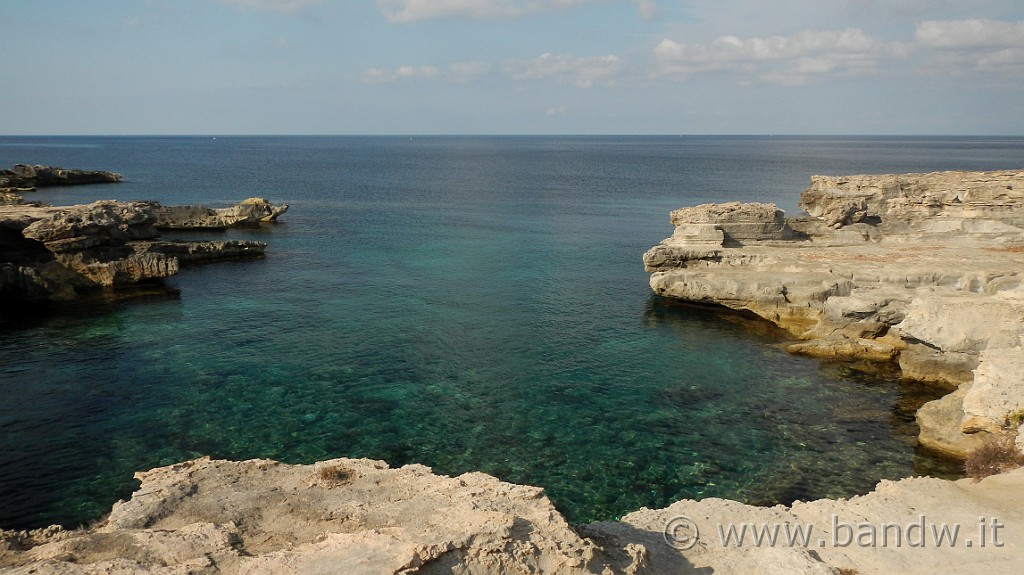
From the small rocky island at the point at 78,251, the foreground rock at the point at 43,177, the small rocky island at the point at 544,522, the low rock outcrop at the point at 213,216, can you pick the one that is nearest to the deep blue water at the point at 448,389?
the small rocky island at the point at 78,251

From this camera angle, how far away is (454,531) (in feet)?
39.1

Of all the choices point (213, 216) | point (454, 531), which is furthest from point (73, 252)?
point (454, 531)

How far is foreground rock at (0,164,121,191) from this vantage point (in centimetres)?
10519

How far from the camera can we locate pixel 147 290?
4800 cm

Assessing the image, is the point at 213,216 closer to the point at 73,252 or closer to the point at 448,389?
the point at 73,252

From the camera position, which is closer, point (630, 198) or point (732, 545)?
point (732, 545)

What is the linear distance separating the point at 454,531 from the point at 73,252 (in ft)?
152

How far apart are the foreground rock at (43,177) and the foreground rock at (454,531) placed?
112647 mm

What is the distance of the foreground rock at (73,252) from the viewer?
44062mm

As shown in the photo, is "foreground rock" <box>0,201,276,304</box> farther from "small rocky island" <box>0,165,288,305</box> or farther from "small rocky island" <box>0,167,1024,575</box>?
"small rocky island" <box>0,167,1024,575</box>

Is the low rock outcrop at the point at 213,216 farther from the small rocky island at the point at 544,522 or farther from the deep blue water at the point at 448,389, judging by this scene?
the small rocky island at the point at 544,522

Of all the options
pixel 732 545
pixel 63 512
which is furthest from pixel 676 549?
pixel 63 512

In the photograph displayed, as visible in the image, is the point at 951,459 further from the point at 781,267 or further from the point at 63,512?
the point at 63,512

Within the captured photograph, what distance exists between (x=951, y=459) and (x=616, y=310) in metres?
21.8
